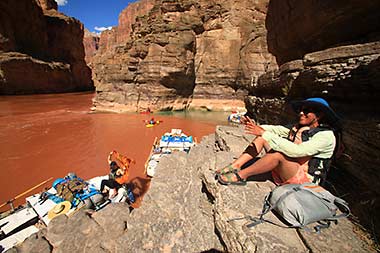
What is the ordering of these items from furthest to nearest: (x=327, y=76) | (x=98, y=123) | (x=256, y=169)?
1. (x=98, y=123)
2. (x=327, y=76)
3. (x=256, y=169)

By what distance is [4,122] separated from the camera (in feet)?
42.2

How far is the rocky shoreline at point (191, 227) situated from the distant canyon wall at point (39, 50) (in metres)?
29.9

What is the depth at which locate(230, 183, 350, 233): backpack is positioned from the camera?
4.94 ft

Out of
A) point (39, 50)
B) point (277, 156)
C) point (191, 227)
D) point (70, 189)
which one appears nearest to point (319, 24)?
point (277, 156)

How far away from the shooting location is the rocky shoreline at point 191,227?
1.46 meters

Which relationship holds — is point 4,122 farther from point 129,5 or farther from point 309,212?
point 129,5

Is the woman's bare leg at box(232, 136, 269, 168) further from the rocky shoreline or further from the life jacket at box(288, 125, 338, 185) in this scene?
the life jacket at box(288, 125, 338, 185)

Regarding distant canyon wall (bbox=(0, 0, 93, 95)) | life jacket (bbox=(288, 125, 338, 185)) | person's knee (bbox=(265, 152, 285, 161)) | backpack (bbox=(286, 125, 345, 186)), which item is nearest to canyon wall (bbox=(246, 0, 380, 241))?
backpack (bbox=(286, 125, 345, 186))

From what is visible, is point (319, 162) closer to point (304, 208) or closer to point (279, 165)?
point (279, 165)

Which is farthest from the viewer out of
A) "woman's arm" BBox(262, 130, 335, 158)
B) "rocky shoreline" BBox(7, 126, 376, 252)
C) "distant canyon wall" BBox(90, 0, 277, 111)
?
"distant canyon wall" BBox(90, 0, 277, 111)

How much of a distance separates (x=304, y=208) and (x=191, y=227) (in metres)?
1.47

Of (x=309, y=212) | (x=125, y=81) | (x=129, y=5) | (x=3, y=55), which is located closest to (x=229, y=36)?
(x=125, y=81)

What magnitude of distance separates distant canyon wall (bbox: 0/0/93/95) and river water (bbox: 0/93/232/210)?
1206 centimetres

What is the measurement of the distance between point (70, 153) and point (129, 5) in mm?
59840
